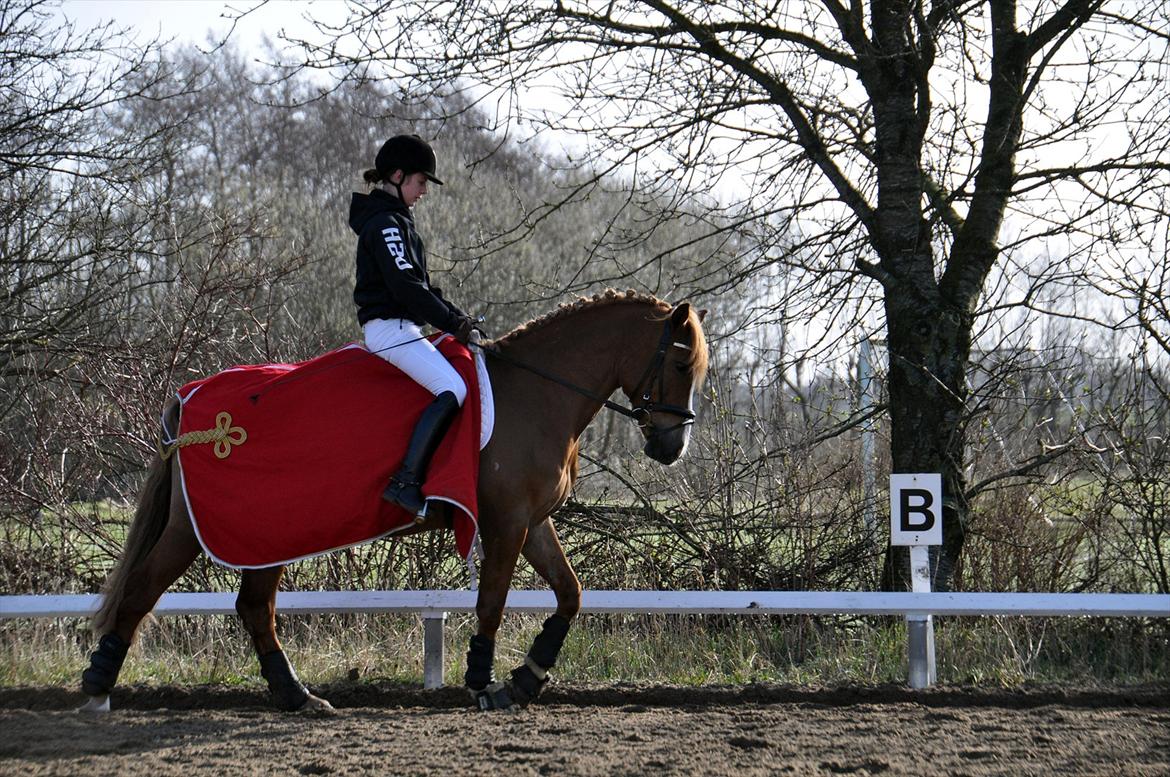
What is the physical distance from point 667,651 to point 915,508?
1.84m

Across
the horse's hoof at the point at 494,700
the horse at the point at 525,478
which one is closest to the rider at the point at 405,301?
the horse at the point at 525,478

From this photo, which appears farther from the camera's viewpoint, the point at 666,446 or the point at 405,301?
the point at 666,446

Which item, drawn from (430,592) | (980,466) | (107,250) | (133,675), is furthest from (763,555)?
(107,250)

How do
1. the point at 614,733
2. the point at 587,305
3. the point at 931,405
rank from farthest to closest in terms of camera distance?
the point at 931,405
the point at 587,305
the point at 614,733

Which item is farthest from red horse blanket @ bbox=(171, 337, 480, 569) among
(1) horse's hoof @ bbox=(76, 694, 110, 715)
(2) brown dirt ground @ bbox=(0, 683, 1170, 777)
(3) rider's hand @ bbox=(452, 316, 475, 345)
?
(1) horse's hoof @ bbox=(76, 694, 110, 715)

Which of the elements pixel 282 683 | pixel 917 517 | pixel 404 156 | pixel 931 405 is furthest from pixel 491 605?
pixel 931 405

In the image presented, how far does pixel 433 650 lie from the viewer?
6.51 meters

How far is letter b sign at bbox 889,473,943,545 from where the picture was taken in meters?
6.68

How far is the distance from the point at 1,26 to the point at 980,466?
9.46m

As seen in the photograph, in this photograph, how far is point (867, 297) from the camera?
29.2 feet

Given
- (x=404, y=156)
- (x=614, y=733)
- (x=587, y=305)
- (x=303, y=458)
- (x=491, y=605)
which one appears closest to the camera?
(x=614, y=733)

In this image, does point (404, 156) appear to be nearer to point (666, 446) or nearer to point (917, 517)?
point (666, 446)

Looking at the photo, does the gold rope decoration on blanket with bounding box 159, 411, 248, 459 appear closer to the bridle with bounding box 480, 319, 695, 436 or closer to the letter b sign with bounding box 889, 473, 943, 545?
the bridle with bounding box 480, 319, 695, 436

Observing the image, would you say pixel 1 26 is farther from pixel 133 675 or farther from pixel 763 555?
pixel 763 555
